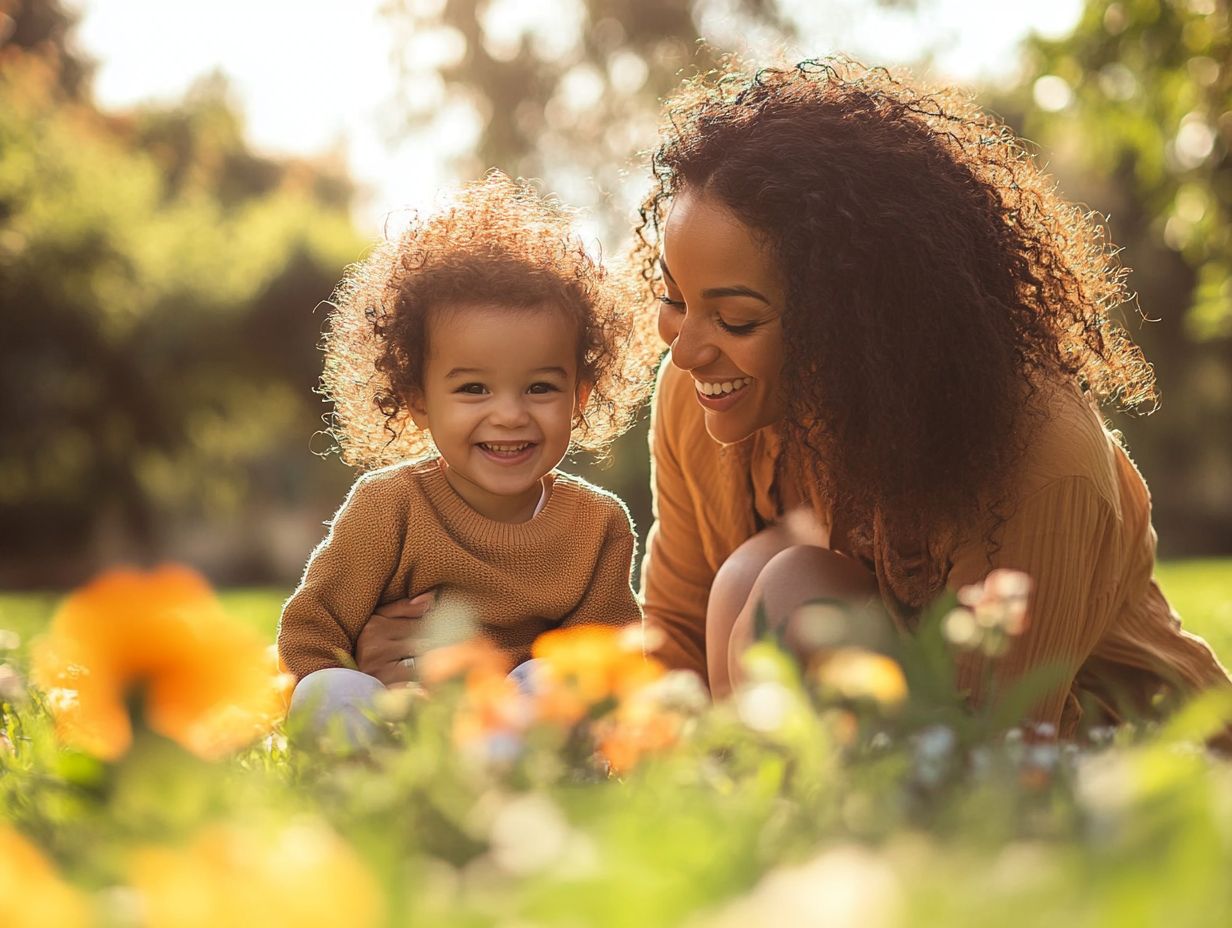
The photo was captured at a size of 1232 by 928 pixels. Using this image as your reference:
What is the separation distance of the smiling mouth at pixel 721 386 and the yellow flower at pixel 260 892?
1.94 meters

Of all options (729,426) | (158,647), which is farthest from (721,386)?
(158,647)

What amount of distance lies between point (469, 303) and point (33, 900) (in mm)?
2046

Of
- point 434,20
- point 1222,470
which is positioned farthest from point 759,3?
point 1222,470

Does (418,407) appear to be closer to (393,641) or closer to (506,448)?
(506,448)

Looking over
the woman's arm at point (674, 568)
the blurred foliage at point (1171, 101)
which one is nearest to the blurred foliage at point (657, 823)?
the woman's arm at point (674, 568)

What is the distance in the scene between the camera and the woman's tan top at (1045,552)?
251 centimetres

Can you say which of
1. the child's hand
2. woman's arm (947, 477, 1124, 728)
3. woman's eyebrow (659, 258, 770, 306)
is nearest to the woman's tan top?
woman's arm (947, 477, 1124, 728)

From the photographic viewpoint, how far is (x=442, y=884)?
3.74 feet

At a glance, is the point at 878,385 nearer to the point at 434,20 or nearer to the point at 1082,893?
the point at 1082,893

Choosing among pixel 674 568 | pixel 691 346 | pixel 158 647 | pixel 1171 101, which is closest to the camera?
pixel 158 647

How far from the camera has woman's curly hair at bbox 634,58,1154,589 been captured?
256 cm

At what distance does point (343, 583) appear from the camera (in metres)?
2.84

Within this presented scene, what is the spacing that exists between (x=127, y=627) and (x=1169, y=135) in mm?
7163

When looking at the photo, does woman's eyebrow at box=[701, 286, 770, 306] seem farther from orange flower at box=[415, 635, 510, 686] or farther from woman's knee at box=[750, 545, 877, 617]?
orange flower at box=[415, 635, 510, 686]
